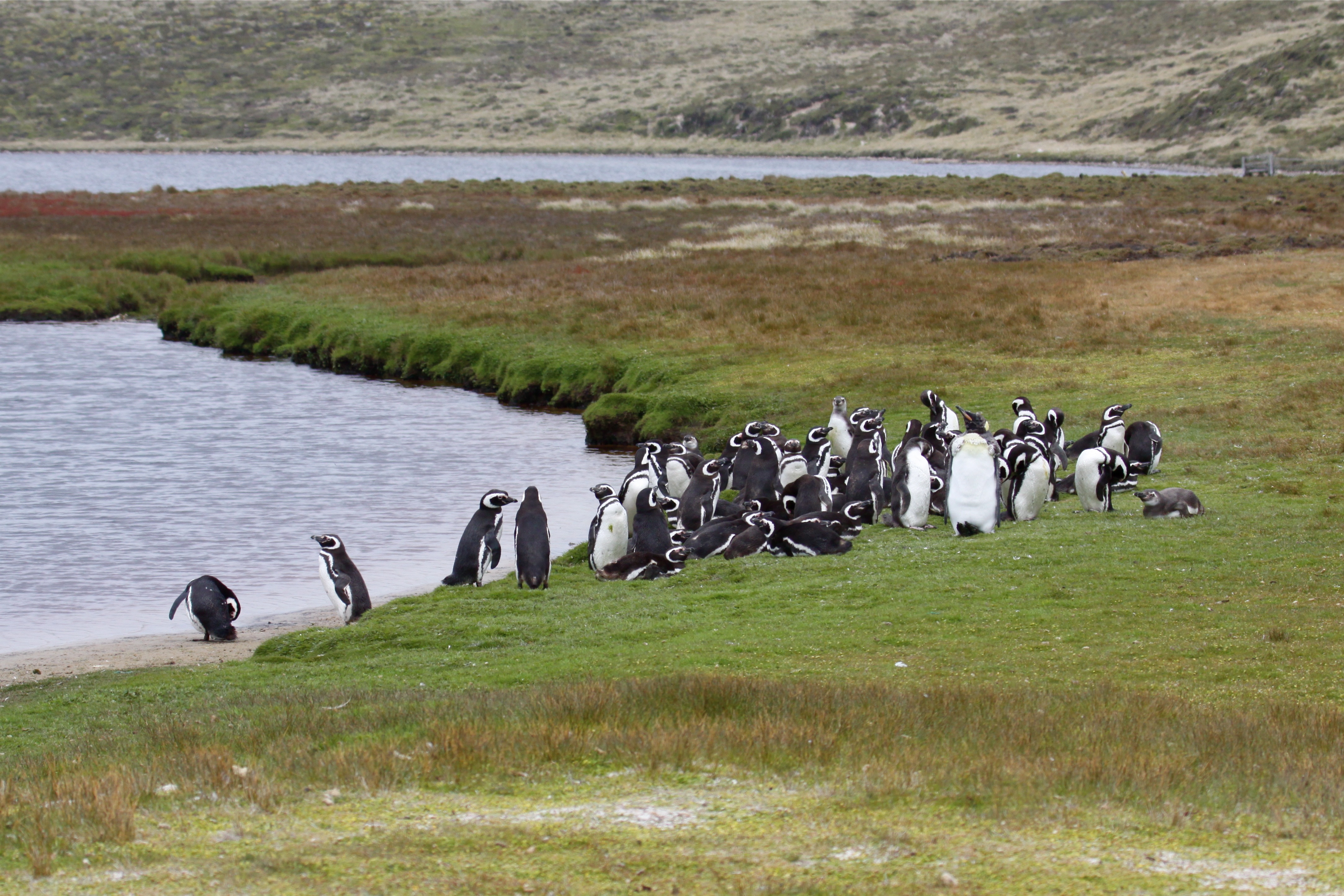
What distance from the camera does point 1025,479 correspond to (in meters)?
17.4

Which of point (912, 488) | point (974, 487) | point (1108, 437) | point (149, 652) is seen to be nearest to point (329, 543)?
point (149, 652)

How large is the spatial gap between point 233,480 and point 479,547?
9622mm

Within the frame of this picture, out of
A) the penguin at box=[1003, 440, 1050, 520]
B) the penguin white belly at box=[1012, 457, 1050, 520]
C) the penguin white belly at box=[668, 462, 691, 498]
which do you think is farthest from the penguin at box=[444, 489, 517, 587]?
the penguin white belly at box=[1012, 457, 1050, 520]

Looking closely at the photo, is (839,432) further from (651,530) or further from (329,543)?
(329,543)

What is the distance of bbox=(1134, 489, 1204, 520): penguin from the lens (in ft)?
53.3

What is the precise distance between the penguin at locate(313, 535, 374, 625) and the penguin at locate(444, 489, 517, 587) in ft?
3.77

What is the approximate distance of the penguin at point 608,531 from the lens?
16.7 meters

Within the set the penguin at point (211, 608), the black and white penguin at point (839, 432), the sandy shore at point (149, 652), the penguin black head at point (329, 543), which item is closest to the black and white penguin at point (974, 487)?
the black and white penguin at point (839, 432)

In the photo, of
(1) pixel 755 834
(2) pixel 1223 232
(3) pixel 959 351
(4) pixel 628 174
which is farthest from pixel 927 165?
(1) pixel 755 834

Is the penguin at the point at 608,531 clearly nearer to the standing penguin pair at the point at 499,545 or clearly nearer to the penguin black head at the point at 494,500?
the standing penguin pair at the point at 499,545

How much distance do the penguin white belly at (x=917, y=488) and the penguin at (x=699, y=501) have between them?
256 centimetres

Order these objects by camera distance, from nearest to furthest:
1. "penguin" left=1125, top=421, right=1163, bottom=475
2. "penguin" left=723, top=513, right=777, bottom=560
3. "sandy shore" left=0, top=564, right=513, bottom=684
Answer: "sandy shore" left=0, top=564, right=513, bottom=684
"penguin" left=723, top=513, right=777, bottom=560
"penguin" left=1125, top=421, right=1163, bottom=475

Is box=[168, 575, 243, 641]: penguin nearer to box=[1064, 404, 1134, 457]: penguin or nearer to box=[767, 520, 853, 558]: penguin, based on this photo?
box=[767, 520, 853, 558]: penguin

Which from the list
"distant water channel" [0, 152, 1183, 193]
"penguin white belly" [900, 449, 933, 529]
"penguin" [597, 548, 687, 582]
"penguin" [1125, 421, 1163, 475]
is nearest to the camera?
"penguin" [597, 548, 687, 582]
